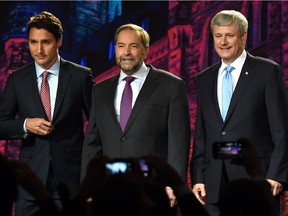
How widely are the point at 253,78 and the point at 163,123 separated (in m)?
0.57

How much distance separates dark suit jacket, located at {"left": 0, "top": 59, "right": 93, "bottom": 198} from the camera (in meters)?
4.62

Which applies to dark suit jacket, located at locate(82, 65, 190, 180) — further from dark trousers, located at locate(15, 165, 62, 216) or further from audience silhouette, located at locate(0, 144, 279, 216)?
audience silhouette, located at locate(0, 144, 279, 216)

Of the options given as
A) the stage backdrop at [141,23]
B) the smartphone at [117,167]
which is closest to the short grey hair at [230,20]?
the smartphone at [117,167]

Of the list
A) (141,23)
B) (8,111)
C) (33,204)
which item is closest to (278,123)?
(33,204)

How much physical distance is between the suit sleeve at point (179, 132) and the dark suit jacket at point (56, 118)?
0.62 metres

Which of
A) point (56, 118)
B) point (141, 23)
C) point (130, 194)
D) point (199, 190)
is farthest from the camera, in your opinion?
point (141, 23)

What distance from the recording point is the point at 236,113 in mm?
4328

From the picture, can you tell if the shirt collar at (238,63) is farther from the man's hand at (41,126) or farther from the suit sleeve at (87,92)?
the man's hand at (41,126)

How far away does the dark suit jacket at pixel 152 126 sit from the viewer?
439 cm

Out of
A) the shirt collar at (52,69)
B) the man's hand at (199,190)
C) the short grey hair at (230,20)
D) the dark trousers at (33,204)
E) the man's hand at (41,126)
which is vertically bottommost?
the dark trousers at (33,204)

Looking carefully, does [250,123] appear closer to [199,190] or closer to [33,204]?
[199,190]

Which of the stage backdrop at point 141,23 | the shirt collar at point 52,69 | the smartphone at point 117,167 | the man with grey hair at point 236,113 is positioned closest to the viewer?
the smartphone at point 117,167

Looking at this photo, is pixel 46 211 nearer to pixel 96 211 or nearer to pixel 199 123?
pixel 96 211

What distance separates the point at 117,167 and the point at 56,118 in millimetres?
1571
